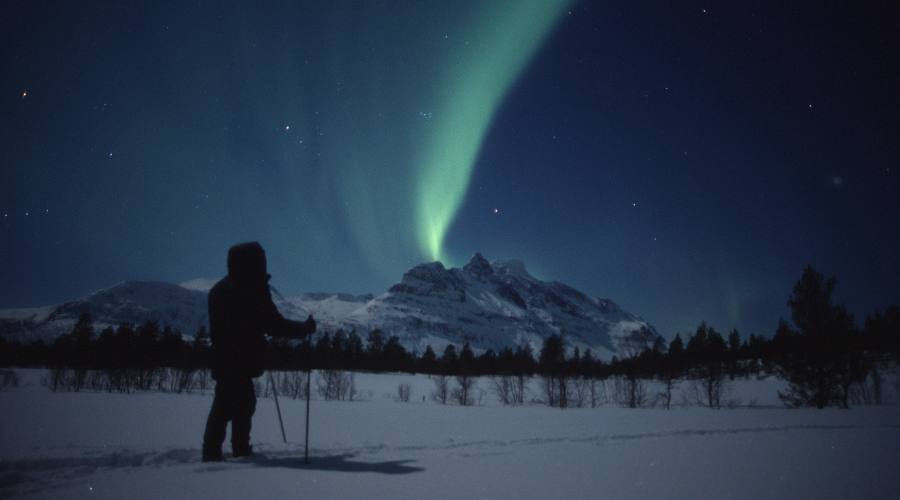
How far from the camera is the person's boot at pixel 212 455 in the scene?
10.8ft

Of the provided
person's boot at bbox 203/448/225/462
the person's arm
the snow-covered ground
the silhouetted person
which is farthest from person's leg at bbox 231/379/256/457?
the person's arm

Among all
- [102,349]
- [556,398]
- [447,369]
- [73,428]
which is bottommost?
[447,369]

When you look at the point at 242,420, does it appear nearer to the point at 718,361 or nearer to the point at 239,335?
the point at 239,335

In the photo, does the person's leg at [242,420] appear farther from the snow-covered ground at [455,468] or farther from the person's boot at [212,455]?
the snow-covered ground at [455,468]

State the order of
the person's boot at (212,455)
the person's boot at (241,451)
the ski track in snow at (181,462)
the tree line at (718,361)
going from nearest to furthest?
the ski track in snow at (181,462)
the person's boot at (212,455)
the person's boot at (241,451)
the tree line at (718,361)

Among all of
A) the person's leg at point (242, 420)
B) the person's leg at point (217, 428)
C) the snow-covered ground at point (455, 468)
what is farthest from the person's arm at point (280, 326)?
the snow-covered ground at point (455, 468)

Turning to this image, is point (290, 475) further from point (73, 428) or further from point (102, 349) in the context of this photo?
point (102, 349)

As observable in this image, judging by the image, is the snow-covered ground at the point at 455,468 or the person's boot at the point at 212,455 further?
the person's boot at the point at 212,455

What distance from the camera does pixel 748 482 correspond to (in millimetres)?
2752

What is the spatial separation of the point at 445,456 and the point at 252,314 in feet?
7.82

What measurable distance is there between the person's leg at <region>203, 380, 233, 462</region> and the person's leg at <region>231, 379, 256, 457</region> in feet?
0.27

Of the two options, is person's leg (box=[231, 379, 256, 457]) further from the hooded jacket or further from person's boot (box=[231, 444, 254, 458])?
the hooded jacket

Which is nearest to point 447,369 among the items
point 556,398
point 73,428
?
point 556,398

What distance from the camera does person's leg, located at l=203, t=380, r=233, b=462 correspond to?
130 inches
